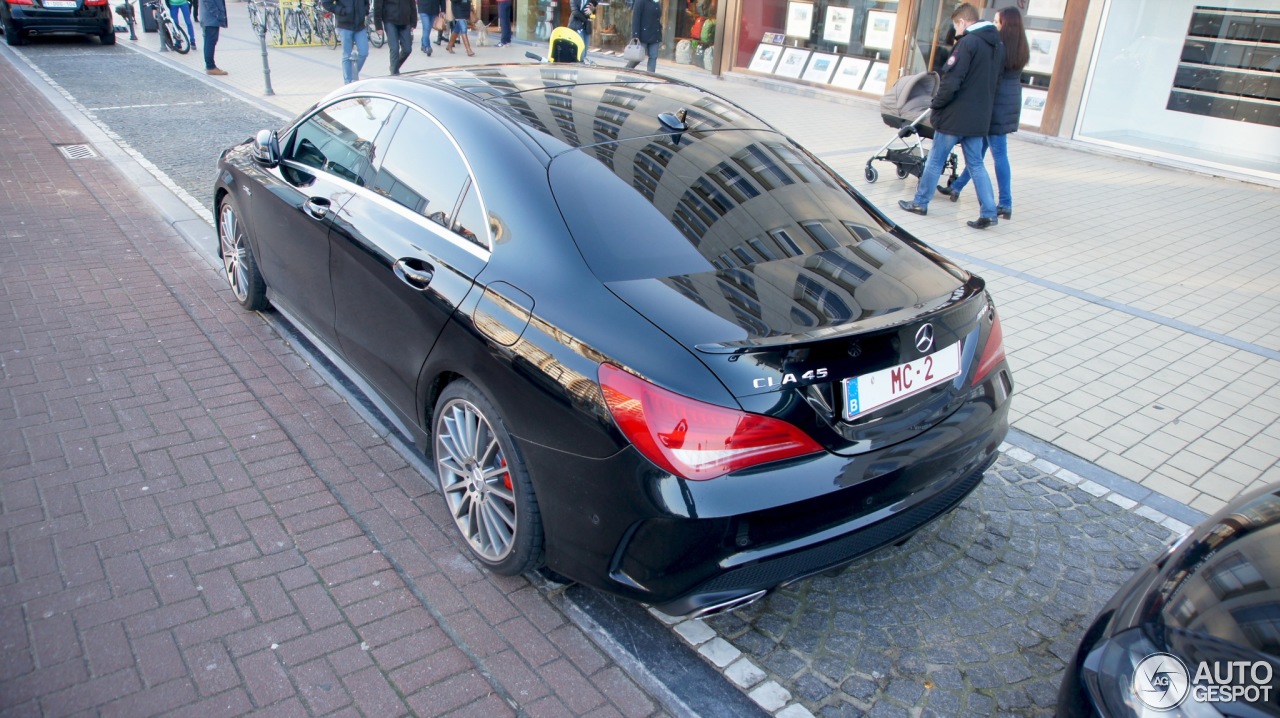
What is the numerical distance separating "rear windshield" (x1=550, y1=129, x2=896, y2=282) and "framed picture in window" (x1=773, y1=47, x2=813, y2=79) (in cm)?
1373

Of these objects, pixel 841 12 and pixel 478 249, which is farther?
pixel 841 12

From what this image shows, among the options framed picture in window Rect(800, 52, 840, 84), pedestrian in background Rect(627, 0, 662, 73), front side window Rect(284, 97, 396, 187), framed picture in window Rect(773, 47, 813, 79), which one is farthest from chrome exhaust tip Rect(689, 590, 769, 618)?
framed picture in window Rect(773, 47, 813, 79)

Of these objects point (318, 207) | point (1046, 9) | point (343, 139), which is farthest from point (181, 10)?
point (318, 207)

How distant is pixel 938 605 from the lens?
3180mm

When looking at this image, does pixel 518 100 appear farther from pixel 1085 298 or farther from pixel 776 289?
pixel 1085 298

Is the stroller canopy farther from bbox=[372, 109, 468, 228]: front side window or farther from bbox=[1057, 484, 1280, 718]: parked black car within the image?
bbox=[1057, 484, 1280, 718]: parked black car

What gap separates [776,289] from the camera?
2775mm

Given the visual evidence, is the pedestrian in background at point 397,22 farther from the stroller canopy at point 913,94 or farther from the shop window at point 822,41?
the stroller canopy at point 913,94

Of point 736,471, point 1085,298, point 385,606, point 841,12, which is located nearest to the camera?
point 736,471

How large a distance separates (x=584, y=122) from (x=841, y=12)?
45.1 feet

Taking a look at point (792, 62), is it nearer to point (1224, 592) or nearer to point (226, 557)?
point (226, 557)

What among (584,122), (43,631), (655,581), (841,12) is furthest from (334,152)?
(841,12)

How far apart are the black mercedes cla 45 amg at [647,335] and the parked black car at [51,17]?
1793cm

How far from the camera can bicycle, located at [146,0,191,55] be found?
1775 centimetres
